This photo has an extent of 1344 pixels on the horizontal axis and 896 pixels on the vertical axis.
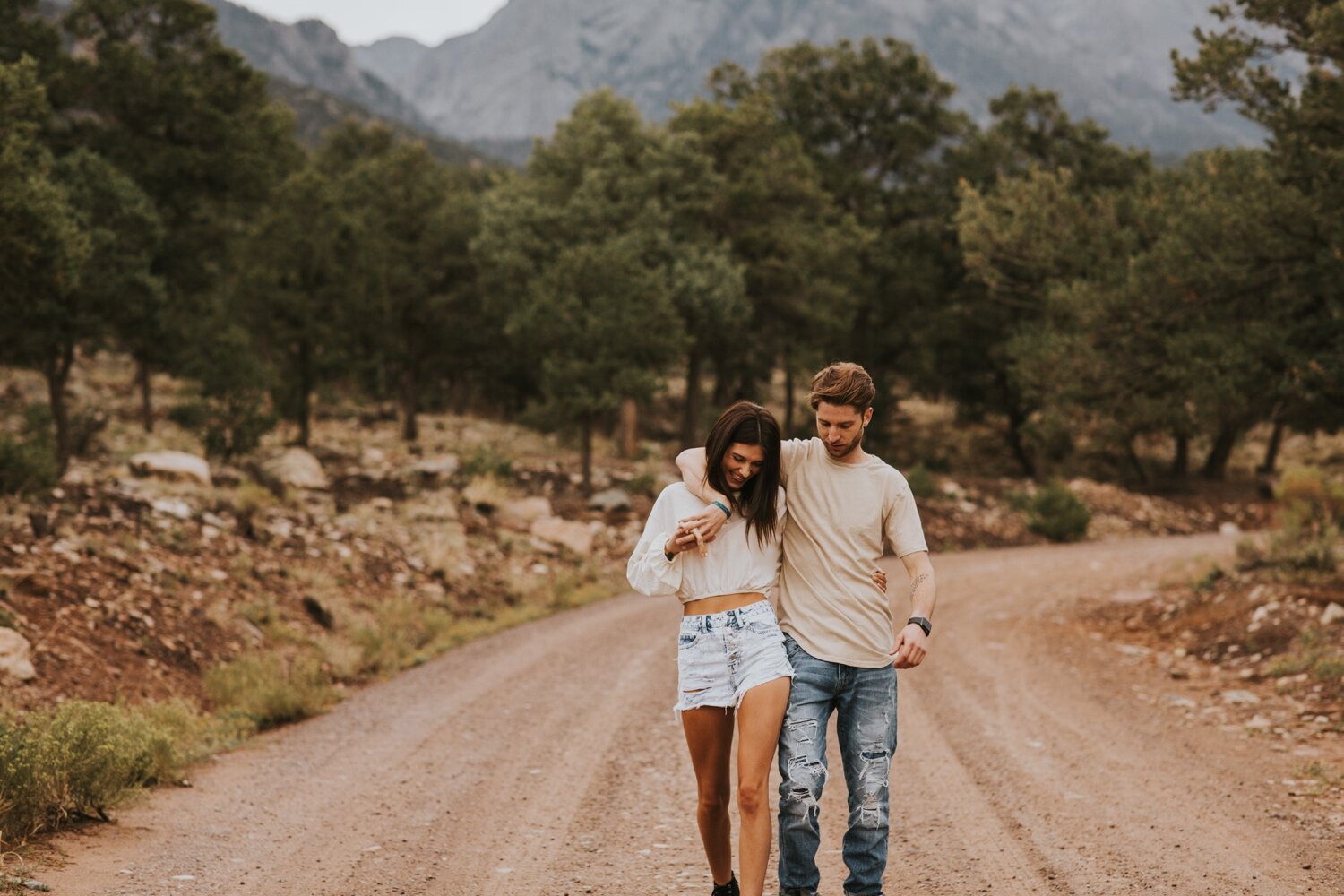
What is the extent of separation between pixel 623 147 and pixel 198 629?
2466cm

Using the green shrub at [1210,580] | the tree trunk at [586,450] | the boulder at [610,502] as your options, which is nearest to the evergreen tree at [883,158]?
the tree trunk at [586,450]

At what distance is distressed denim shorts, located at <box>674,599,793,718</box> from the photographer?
4.17 metres

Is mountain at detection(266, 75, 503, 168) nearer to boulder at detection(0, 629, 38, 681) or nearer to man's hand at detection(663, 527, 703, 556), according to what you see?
boulder at detection(0, 629, 38, 681)

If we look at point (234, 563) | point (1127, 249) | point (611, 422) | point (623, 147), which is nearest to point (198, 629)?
point (234, 563)

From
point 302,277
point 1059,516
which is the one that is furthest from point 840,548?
point 302,277

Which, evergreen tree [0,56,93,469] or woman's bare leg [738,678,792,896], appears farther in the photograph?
evergreen tree [0,56,93,469]

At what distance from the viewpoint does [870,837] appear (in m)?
4.21

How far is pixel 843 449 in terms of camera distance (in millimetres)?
4336

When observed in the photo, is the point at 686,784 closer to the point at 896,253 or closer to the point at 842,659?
the point at 842,659

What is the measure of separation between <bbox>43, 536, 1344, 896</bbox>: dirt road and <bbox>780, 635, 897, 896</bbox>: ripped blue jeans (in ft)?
3.67

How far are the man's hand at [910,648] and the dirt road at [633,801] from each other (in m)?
1.74

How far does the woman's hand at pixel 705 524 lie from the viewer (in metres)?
4.14

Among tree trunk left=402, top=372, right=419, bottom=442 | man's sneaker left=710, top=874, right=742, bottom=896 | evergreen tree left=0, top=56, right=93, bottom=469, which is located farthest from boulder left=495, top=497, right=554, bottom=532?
man's sneaker left=710, top=874, right=742, bottom=896

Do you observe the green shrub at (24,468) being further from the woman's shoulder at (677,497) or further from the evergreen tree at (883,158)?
the evergreen tree at (883,158)
